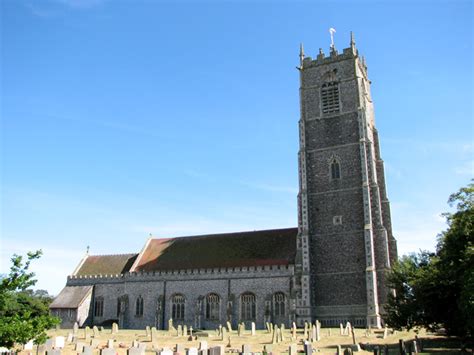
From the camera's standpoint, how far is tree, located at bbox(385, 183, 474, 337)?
53.4ft

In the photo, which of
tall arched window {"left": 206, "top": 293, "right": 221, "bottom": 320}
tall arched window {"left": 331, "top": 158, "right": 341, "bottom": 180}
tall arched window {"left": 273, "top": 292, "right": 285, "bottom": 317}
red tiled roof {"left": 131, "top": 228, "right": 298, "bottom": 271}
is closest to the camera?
tall arched window {"left": 273, "top": 292, "right": 285, "bottom": 317}

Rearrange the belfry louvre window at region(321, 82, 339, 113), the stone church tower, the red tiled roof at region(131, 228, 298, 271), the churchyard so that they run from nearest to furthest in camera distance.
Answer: the churchyard < the stone church tower < the red tiled roof at region(131, 228, 298, 271) < the belfry louvre window at region(321, 82, 339, 113)

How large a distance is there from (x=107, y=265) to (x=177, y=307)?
8.77 m

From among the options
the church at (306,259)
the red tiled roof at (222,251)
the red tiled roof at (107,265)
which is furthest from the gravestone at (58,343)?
the red tiled roof at (107,265)

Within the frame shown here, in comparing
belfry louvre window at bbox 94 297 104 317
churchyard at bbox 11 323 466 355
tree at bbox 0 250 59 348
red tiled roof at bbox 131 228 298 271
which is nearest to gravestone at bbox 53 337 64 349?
churchyard at bbox 11 323 466 355

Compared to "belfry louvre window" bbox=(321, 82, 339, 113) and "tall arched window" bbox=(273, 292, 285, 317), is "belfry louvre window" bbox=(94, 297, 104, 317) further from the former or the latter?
"belfry louvre window" bbox=(321, 82, 339, 113)

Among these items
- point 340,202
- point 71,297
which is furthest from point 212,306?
point 71,297

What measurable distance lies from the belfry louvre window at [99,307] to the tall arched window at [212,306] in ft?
30.9

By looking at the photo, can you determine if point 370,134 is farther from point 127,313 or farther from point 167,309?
point 127,313

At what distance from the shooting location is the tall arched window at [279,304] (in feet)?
105

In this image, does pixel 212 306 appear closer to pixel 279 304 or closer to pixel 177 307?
pixel 177 307

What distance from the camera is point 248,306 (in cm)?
3300

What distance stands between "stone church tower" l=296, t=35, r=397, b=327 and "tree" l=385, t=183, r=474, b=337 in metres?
6.24

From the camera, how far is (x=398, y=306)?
863 inches
